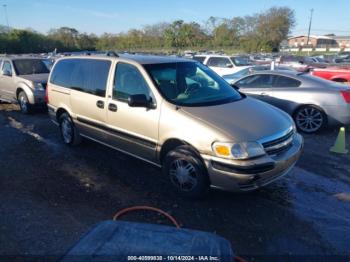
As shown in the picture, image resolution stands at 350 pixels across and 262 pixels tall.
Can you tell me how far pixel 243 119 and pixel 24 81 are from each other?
25.6 feet

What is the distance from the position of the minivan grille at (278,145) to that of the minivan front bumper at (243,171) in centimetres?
6

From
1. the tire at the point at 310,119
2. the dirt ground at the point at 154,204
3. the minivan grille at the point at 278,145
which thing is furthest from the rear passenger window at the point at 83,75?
the tire at the point at 310,119

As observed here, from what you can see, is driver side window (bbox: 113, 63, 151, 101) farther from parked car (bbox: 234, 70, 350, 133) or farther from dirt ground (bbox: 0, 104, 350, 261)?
parked car (bbox: 234, 70, 350, 133)

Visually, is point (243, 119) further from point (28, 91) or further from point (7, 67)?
point (7, 67)

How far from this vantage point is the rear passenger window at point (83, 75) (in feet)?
16.5

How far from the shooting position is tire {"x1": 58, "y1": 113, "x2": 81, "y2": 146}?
5.93m

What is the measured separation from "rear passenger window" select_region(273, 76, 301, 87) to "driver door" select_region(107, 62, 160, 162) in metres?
4.58

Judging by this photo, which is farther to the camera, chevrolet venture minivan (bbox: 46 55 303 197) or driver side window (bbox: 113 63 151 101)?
driver side window (bbox: 113 63 151 101)

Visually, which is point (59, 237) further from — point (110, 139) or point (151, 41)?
point (151, 41)

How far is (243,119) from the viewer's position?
12.8ft

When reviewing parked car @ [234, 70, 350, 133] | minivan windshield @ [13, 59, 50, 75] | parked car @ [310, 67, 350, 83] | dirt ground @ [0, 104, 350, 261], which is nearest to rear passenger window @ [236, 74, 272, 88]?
parked car @ [234, 70, 350, 133]

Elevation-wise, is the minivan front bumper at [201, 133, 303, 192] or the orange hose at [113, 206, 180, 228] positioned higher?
the minivan front bumper at [201, 133, 303, 192]

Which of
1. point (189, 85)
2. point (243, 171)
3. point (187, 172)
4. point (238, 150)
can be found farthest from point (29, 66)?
point (243, 171)

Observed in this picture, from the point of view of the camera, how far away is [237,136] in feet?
11.6
